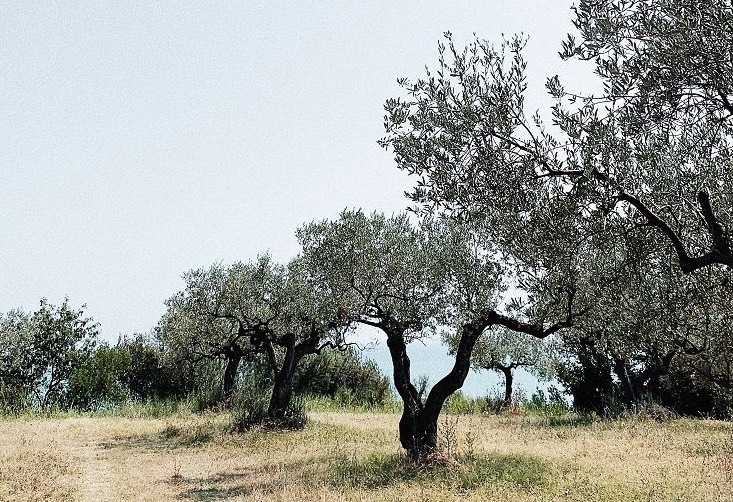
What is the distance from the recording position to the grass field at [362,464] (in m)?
11.9

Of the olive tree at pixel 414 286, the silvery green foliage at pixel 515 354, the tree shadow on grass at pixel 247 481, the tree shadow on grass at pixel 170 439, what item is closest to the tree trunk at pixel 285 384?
the tree shadow on grass at pixel 170 439

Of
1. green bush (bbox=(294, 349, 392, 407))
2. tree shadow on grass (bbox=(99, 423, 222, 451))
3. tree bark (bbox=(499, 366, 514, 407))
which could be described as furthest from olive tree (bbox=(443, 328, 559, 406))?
tree shadow on grass (bbox=(99, 423, 222, 451))

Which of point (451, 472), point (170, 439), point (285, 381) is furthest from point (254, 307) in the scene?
point (451, 472)

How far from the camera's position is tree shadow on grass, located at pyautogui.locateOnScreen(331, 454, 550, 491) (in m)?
12.7

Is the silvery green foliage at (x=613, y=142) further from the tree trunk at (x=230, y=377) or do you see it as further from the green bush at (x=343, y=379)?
the green bush at (x=343, y=379)

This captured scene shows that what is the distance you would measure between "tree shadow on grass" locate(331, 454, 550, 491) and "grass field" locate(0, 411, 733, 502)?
31 mm

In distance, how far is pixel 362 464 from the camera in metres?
15.3

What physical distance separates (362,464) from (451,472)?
271cm

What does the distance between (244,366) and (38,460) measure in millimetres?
23688

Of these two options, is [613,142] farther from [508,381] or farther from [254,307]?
[508,381]

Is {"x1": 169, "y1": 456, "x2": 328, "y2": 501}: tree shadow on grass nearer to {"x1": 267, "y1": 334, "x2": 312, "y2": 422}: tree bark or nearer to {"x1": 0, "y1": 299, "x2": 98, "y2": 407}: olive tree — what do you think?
{"x1": 267, "y1": 334, "x2": 312, "y2": 422}: tree bark

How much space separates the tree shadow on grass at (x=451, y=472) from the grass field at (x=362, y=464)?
3 centimetres

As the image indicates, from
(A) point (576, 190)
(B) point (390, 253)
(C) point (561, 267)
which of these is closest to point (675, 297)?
(C) point (561, 267)

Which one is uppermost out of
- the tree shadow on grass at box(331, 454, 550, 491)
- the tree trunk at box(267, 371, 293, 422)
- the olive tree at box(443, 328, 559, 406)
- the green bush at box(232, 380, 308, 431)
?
the olive tree at box(443, 328, 559, 406)
